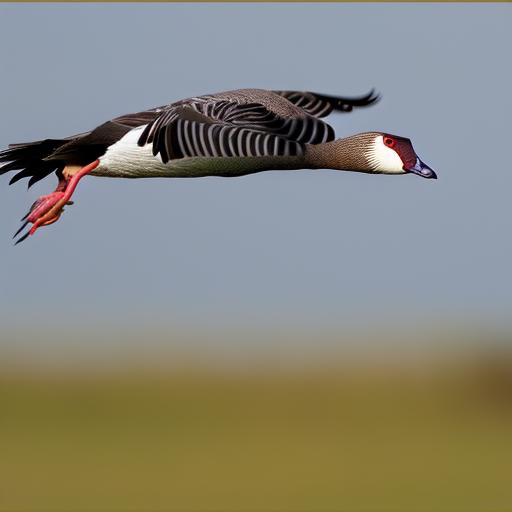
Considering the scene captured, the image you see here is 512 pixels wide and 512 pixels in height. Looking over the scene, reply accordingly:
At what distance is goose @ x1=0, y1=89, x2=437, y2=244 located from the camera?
990 cm

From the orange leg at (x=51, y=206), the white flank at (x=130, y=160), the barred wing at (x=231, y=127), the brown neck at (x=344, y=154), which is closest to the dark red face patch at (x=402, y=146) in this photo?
Answer: the brown neck at (x=344, y=154)

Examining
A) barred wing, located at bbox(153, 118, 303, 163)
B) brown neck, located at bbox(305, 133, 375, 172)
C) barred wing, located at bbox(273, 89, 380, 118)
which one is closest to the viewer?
barred wing, located at bbox(153, 118, 303, 163)

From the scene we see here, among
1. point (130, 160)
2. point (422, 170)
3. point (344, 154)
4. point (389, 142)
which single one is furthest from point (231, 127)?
point (422, 170)

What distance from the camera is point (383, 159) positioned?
1176cm

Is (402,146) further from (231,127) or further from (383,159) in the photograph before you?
(231,127)

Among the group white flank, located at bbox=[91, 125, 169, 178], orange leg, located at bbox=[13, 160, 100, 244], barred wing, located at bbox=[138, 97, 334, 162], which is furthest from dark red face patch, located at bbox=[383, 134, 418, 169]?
orange leg, located at bbox=[13, 160, 100, 244]

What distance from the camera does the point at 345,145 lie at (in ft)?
38.5

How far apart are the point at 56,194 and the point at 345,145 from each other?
7.13 feet

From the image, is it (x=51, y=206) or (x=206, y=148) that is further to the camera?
(x=51, y=206)

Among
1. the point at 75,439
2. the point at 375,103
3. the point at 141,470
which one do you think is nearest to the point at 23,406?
the point at 75,439

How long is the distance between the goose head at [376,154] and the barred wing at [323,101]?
1146mm

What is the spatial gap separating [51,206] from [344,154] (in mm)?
2200

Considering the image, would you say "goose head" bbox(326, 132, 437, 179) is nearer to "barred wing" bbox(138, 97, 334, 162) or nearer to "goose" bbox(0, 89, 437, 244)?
"goose" bbox(0, 89, 437, 244)

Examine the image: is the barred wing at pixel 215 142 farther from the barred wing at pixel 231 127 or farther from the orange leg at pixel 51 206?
the orange leg at pixel 51 206
